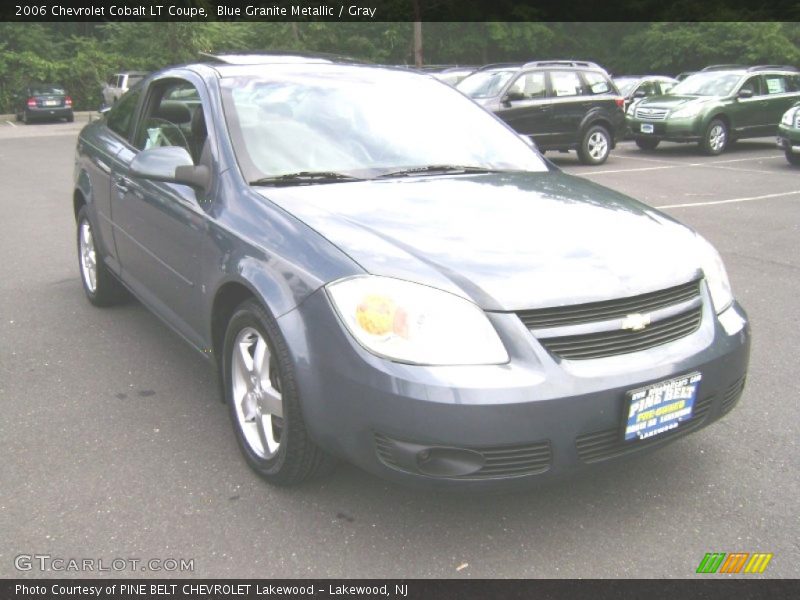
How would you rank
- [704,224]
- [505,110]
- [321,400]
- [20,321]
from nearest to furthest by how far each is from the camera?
[321,400], [20,321], [704,224], [505,110]

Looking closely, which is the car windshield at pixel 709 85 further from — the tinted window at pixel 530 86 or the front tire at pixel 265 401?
the front tire at pixel 265 401

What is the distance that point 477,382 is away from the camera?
241 cm

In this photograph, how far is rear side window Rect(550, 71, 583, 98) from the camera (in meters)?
14.2

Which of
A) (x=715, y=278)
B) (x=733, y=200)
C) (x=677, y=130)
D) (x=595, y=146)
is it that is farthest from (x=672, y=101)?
(x=715, y=278)

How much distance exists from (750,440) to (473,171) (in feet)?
5.62

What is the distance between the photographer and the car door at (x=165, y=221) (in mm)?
3496

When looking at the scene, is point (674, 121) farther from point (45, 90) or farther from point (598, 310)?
point (45, 90)

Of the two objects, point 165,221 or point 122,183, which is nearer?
point 165,221

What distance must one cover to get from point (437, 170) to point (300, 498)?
5.24 ft

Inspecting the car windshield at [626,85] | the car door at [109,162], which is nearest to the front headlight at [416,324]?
the car door at [109,162]

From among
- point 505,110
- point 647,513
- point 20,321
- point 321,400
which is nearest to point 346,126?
point 321,400
